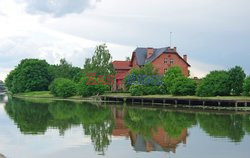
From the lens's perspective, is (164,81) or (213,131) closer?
(213,131)

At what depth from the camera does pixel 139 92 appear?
68.7 m

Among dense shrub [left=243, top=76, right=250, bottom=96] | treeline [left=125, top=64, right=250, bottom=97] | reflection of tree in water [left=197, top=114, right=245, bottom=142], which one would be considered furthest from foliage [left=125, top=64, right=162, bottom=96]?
reflection of tree in water [left=197, top=114, right=245, bottom=142]

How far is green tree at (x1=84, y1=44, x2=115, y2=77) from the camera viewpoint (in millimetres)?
80688

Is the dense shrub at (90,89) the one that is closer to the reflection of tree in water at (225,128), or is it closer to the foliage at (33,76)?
the foliage at (33,76)

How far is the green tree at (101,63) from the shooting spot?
8069 cm

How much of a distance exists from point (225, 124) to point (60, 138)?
14.1 meters

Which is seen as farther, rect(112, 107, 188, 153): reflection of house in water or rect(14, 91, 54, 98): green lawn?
rect(14, 91, 54, 98): green lawn

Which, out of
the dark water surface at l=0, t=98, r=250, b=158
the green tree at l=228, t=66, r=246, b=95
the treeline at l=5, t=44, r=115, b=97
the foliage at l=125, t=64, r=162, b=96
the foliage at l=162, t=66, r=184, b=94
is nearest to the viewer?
the dark water surface at l=0, t=98, r=250, b=158

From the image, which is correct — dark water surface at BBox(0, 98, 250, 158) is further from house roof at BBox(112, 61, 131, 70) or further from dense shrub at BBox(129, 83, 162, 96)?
house roof at BBox(112, 61, 131, 70)

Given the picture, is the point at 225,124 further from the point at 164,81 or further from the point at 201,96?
the point at 164,81

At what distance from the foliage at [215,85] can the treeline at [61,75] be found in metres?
28.4

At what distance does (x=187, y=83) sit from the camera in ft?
195

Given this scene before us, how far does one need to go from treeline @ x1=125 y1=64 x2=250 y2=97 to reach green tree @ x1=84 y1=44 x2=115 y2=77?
25.6 feet

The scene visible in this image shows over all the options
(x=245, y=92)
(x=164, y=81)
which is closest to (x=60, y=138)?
(x=245, y=92)
